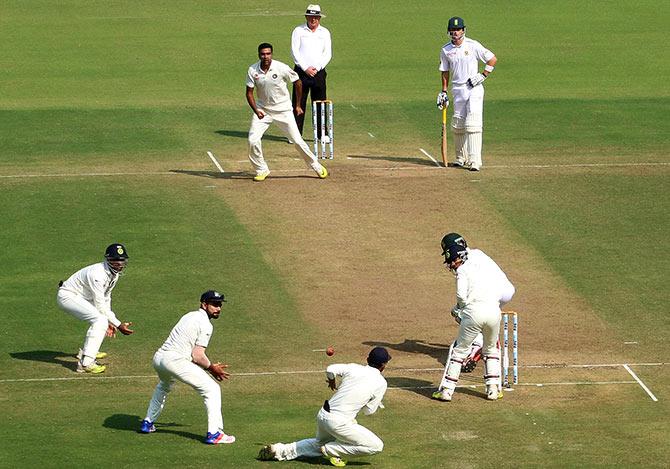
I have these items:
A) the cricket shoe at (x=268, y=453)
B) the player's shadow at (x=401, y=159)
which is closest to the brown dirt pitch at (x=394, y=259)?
the player's shadow at (x=401, y=159)

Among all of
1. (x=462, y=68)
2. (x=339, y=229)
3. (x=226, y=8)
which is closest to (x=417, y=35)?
(x=226, y=8)

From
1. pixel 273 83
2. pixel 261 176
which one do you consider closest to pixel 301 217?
pixel 261 176

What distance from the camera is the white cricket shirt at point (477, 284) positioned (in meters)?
19.8

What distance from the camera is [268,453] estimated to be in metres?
17.9

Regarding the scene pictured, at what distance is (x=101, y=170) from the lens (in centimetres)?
3062

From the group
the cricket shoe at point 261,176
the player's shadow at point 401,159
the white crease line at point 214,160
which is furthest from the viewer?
the player's shadow at point 401,159

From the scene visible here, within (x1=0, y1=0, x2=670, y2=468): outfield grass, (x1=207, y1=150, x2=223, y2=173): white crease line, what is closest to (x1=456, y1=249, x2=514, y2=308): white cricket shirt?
(x1=0, y1=0, x2=670, y2=468): outfield grass

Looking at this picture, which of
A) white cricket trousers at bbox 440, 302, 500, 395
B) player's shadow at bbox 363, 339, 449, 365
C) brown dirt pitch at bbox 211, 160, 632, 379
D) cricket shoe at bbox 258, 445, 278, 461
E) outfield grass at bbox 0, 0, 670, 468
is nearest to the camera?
cricket shoe at bbox 258, 445, 278, 461

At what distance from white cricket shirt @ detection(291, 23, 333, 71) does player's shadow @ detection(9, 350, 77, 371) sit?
11457 mm

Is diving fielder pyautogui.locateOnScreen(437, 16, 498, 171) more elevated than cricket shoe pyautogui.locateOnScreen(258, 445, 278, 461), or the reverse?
diving fielder pyautogui.locateOnScreen(437, 16, 498, 171)

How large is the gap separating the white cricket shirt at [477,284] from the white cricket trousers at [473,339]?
68mm

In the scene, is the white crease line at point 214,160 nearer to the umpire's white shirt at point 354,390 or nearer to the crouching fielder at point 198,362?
the crouching fielder at point 198,362

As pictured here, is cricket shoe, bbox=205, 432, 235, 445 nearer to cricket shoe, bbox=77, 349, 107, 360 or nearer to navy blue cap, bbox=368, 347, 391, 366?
navy blue cap, bbox=368, 347, 391, 366

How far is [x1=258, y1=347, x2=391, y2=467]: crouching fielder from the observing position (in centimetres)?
1767
